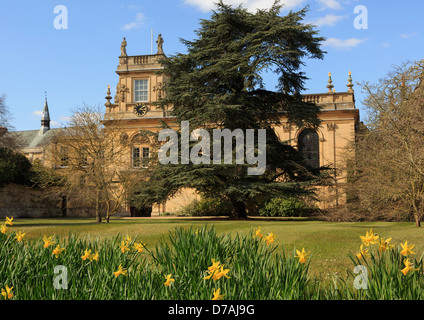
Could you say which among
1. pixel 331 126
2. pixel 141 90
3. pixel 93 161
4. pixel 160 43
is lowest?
pixel 93 161

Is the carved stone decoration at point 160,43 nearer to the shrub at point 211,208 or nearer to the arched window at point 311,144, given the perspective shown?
the arched window at point 311,144

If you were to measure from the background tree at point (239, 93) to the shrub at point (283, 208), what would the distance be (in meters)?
5.26

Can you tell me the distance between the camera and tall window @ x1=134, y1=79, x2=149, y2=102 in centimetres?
4162

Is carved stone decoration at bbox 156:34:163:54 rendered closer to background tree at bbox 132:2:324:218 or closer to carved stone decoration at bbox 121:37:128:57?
carved stone decoration at bbox 121:37:128:57

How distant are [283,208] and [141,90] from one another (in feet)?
65.5

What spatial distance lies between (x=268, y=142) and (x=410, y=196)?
10.4 m

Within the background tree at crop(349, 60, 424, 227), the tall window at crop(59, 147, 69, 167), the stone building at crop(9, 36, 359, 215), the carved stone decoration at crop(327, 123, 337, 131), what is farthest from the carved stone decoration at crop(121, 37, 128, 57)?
the background tree at crop(349, 60, 424, 227)

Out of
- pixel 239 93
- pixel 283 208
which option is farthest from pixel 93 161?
pixel 283 208

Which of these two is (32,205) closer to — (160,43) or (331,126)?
(160,43)

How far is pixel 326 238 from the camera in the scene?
38.9 feet

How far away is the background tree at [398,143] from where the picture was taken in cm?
1423

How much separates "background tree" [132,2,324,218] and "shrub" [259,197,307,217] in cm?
526

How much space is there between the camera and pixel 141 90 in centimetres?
4175
